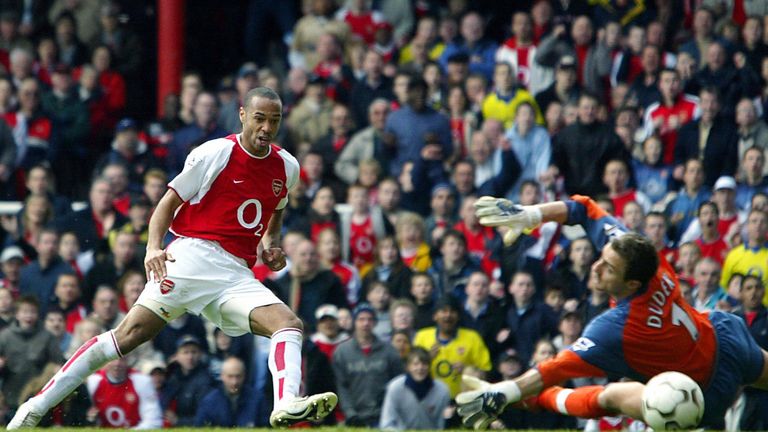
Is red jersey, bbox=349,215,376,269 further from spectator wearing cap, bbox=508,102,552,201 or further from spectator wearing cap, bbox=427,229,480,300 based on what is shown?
spectator wearing cap, bbox=508,102,552,201

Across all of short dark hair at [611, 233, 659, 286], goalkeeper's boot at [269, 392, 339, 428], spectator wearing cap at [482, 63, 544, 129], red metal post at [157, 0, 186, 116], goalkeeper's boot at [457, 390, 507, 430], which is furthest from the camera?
red metal post at [157, 0, 186, 116]

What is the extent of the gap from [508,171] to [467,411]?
5.60 m

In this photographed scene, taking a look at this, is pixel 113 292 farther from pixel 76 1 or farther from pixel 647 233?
pixel 76 1

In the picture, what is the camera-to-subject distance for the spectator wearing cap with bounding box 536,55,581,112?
551 inches

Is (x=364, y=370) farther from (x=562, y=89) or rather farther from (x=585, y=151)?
(x=562, y=89)

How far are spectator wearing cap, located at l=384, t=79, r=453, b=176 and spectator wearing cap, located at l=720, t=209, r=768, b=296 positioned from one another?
9.60ft

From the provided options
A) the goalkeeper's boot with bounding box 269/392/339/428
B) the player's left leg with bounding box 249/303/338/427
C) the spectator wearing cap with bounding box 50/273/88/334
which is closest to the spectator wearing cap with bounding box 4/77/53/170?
the spectator wearing cap with bounding box 50/273/88/334

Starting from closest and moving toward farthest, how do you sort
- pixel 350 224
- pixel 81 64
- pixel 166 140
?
pixel 350 224 → pixel 166 140 → pixel 81 64

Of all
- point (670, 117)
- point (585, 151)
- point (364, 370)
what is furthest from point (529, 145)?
point (364, 370)

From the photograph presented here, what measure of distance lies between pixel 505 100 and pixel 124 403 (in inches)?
199

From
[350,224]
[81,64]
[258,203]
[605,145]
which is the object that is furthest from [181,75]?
[258,203]

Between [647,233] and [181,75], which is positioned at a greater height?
[181,75]

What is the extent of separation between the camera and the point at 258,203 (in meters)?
8.27

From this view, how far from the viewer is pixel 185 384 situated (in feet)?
36.1
